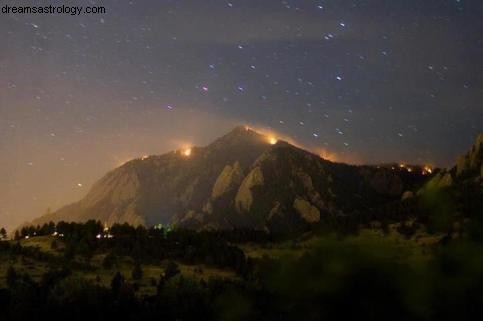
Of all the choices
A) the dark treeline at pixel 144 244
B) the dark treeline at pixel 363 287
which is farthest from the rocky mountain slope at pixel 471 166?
the dark treeline at pixel 363 287

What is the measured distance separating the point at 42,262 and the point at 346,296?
104 meters

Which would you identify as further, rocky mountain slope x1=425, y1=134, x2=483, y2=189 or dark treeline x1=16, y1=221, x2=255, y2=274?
rocky mountain slope x1=425, y1=134, x2=483, y2=189

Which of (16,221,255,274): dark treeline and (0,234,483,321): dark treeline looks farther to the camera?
(16,221,255,274): dark treeline

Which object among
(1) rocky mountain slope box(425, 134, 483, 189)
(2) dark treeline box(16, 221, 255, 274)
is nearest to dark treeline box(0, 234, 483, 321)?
(2) dark treeline box(16, 221, 255, 274)

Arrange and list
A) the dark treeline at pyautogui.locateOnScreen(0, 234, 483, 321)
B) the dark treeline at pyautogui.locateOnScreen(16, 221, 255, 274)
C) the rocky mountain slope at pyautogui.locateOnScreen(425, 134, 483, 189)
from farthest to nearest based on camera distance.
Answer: the rocky mountain slope at pyautogui.locateOnScreen(425, 134, 483, 189)
the dark treeline at pyautogui.locateOnScreen(16, 221, 255, 274)
the dark treeline at pyautogui.locateOnScreen(0, 234, 483, 321)

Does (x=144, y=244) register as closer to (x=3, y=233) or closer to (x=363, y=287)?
(x=3, y=233)

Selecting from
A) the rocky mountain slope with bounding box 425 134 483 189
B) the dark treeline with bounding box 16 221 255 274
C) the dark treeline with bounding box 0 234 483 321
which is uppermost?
the rocky mountain slope with bounding box 425 134 483 189

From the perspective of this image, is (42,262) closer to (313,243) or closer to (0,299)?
(0,299)

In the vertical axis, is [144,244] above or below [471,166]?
below

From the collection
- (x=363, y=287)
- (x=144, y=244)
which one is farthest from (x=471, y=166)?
(x=363, y=287)

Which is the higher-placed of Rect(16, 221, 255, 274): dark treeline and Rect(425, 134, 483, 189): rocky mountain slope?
Rect(425, 134, 483, 189): rocky mountain slope

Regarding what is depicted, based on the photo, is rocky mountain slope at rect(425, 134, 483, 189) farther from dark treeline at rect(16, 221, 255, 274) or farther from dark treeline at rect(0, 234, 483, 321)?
dark treeline at rect(0, 234, 483, 321)

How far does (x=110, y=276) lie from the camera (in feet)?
313

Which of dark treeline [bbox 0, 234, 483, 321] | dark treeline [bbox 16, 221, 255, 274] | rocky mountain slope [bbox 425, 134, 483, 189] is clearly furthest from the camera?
rocky mountain slope [bbox 425, 134, 483, 189]
